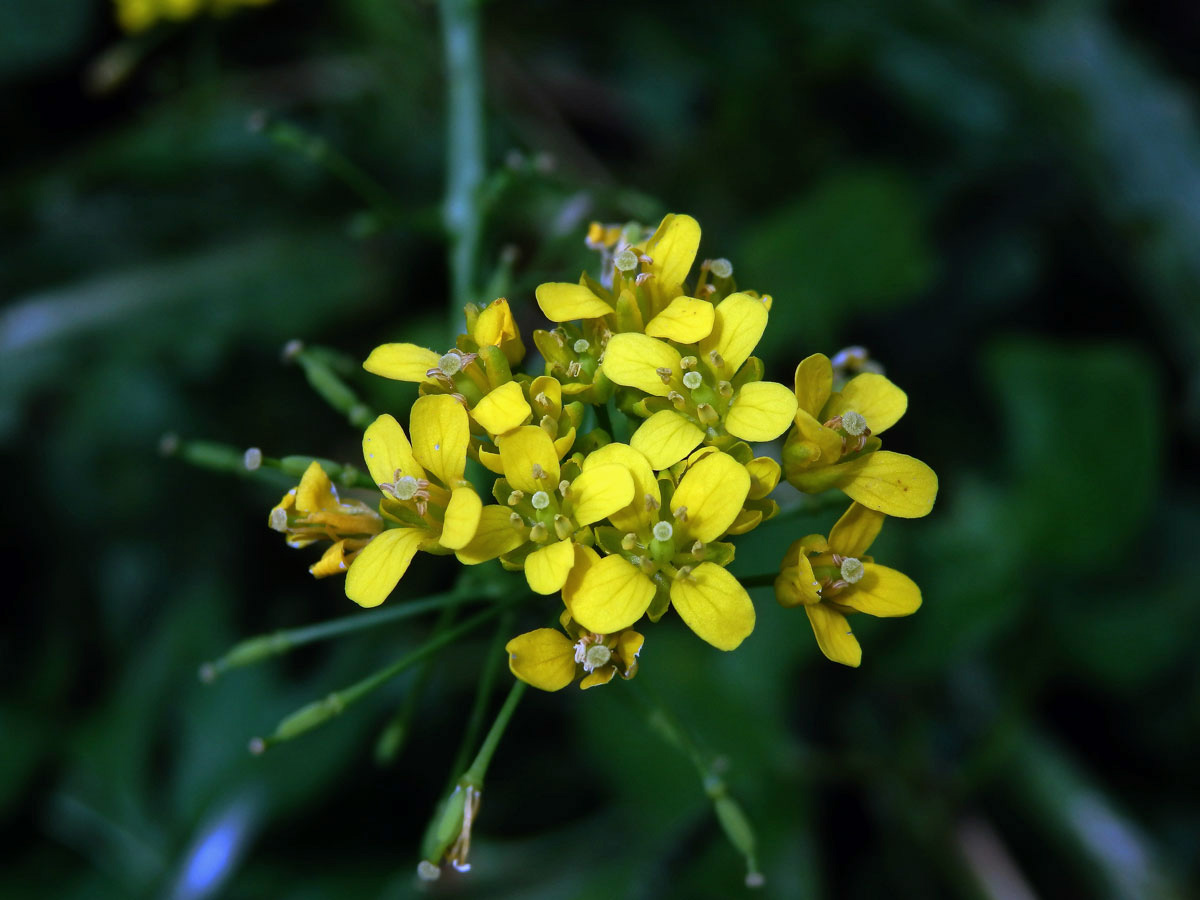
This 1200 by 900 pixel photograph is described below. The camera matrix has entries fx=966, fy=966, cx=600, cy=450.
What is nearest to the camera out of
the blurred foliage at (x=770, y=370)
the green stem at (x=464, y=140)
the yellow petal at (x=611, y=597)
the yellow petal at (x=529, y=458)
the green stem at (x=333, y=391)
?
the yellow petal at (x=611, y=597)

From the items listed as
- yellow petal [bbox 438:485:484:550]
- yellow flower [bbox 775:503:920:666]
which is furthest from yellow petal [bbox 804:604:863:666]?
yellow petal [bbox 438:485:484:550]

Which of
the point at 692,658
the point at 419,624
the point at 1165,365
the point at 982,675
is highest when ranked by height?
the point at 1165,365

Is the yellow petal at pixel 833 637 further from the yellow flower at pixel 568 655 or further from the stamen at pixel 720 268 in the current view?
the stamen at pixel 720 268

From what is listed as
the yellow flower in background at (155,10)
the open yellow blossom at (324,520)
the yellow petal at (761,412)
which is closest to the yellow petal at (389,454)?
the open yellow blossom at (324,520)

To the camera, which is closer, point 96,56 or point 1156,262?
point 1156,262

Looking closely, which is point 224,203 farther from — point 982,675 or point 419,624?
point 982,675

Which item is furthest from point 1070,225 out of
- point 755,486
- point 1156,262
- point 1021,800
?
point 755,486
